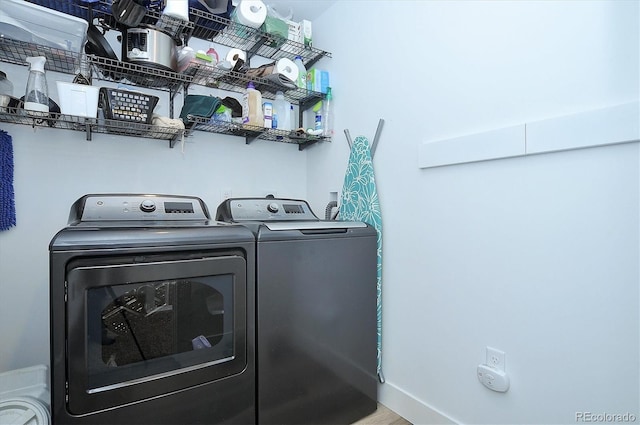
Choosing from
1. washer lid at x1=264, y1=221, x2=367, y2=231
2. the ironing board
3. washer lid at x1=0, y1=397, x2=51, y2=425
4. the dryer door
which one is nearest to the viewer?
the dryer door

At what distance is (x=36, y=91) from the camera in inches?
54.7

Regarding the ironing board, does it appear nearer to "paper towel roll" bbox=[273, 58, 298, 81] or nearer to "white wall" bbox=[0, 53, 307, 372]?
"paper towel roll" bbox=[273, 58, 298, 81]

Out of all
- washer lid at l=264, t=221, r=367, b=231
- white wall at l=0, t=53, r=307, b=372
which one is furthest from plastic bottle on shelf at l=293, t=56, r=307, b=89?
washer lid at l=264, t=221, r=367, b=231

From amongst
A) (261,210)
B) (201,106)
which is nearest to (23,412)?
(261,210)

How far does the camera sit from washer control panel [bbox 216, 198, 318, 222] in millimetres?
1725

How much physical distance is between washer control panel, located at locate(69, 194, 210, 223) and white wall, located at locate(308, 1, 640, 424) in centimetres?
105

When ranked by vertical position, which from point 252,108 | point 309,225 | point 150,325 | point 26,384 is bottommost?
point 26,384

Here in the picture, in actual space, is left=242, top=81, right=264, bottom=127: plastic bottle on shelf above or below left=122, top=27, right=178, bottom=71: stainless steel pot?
below

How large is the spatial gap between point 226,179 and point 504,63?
1.64 meters

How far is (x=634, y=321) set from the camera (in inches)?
40.1

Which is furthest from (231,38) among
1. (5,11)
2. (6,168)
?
(6,168)

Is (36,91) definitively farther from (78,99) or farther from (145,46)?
(145,46)

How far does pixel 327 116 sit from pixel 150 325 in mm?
1612

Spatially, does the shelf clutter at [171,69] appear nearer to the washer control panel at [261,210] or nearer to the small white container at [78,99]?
the small white container at [78,99]
